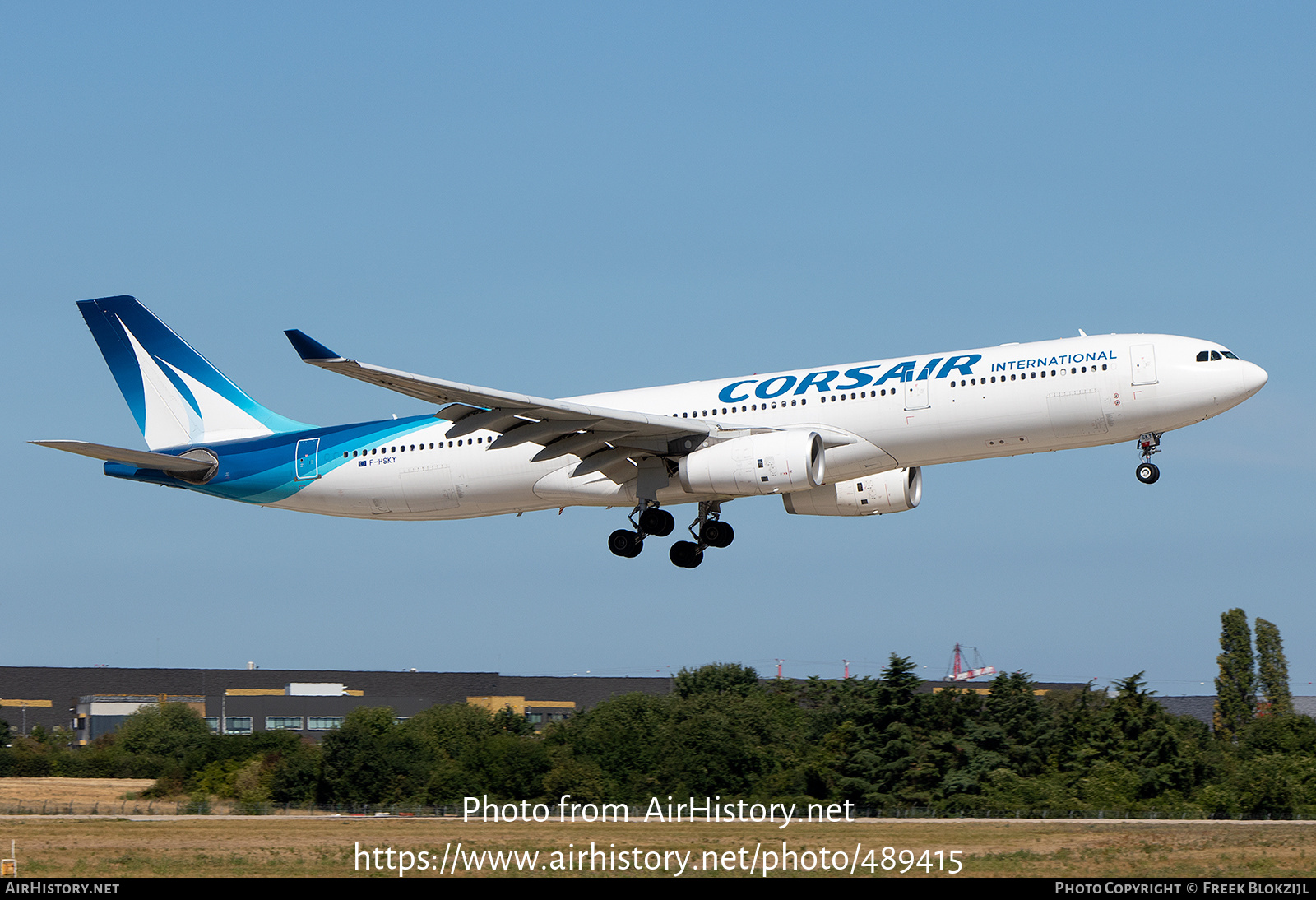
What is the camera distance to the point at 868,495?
133 feet

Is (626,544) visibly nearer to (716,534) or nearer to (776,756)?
(716,534)

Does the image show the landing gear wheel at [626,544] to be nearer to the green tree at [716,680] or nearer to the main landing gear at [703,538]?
the main landing gear at [703,538]

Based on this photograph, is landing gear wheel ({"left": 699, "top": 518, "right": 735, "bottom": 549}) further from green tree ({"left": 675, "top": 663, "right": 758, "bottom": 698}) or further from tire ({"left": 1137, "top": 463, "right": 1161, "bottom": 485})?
green tree ({"left": 675, "top": 663, "right": 758, "bottom": 698})

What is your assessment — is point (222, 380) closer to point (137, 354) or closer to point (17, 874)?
point (137, 354)

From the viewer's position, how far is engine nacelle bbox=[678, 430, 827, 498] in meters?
36.1

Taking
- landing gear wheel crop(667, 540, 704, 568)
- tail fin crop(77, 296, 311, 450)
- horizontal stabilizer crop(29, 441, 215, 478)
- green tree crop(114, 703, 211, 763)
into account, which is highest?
tail fin crop(77, 296, 311, 450)

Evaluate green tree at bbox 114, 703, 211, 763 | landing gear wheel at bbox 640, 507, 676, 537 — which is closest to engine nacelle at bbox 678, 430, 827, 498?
landing gear wheel at bbox 640, 507, 676, 537

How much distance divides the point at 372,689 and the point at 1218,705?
206 ft

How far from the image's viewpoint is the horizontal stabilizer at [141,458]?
126 feet

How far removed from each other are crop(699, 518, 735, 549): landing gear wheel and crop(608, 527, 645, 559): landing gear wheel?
1.74m

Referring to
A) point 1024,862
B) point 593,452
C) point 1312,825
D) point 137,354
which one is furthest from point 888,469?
point 137,354

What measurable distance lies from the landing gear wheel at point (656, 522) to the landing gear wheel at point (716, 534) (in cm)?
126

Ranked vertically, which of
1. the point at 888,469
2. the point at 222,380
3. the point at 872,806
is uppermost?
the point at 222,380

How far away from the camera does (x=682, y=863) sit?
1401 inches
